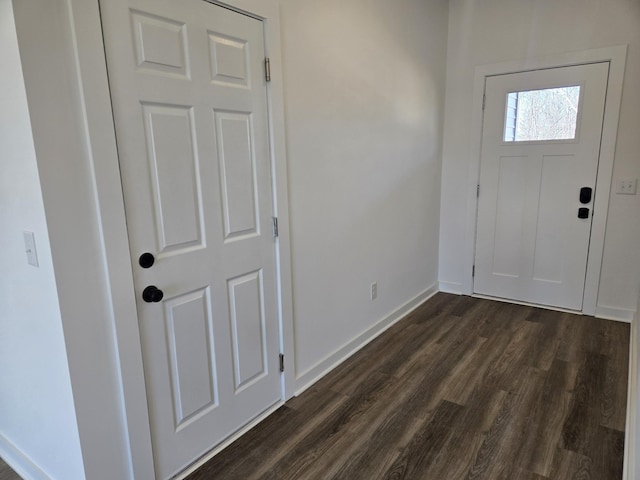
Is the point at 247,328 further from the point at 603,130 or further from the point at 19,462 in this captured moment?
the point at 603,130

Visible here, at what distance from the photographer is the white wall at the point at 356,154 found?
2.19 meters

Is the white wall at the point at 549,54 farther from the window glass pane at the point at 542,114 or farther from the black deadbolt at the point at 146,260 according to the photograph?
the black deadbolt at the point at 146,260

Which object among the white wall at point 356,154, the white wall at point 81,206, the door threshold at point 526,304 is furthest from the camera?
the door threshold at point 526,304

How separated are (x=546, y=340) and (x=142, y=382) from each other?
277cm

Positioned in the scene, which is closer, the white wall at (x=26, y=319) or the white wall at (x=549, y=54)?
the white wall at (x=26, y=319)

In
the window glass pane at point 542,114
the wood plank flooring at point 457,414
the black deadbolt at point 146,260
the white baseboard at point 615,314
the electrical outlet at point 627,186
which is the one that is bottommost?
the wood plank flooring at point 457,414

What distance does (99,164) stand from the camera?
1309 millimetres

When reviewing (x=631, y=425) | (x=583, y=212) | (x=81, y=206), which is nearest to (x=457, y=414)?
(x=631, y=425)

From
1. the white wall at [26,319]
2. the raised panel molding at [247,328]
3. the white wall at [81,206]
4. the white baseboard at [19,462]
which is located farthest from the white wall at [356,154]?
the white baseboard at [19,462]

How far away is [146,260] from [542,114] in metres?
3.34

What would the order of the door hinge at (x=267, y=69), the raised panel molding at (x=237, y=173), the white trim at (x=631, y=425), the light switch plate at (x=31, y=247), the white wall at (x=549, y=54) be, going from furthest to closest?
1. the white wall at (x=549, y=54)
2. the door hinge at (x=267, y=69)
3. the raised panel molding at (x=237, y=173)
4. the white trim at (x=631, y=425)
5. the light switch plate at (x=31, y=247)

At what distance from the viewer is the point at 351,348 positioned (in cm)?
279

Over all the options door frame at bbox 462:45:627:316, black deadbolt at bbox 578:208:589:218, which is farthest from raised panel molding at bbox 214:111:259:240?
black deadbolt at bbox 578:208:589:218

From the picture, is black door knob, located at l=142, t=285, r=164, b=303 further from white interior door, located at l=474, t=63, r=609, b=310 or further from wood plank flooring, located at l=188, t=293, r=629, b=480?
white interior door, located at l=474, t=63, r=609, b=310
